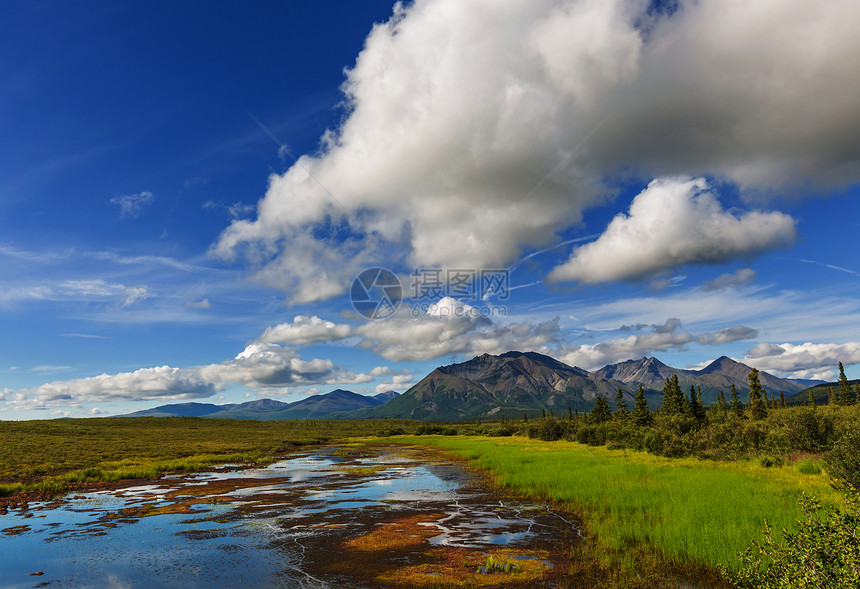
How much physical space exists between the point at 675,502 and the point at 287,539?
19.2 metres

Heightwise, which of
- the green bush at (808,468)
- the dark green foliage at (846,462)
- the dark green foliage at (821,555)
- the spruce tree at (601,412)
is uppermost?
the dark green foliage at (821,555)

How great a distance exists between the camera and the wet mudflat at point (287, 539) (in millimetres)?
15961

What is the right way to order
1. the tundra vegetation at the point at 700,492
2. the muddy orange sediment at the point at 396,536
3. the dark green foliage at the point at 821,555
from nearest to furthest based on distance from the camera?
the dark green foliage at the point at 821,555, the tundra vegetation at the point at 700,492, the muddy orange sediment at the point at 396,536

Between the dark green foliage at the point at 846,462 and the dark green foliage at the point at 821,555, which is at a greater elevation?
the dark green foliage at the point at 821,555

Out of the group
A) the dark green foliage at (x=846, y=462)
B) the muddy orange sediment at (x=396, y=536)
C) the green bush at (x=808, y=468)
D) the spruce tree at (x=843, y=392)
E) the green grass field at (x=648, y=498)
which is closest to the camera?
the green grass field at (x=648, y=498)

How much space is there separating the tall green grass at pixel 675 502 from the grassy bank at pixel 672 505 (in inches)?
1.2

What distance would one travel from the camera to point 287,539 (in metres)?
21.0

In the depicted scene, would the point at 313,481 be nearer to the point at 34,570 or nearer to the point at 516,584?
the point at 34,570

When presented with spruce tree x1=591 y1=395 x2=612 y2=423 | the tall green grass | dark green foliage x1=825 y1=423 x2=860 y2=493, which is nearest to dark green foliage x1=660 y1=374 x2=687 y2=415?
spruce tree x1=591 y1=395 x2=612 y2=423

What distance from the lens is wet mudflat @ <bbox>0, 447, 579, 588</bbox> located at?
15961 mm

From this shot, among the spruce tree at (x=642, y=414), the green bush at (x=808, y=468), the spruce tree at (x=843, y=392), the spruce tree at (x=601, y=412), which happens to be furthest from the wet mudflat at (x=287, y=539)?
the spruce tree at (x=843, y=392)

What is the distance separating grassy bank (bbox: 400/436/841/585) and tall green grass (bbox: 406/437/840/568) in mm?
30

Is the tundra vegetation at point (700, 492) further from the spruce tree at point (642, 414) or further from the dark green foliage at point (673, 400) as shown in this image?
the dark green foliage at point (673, 400)

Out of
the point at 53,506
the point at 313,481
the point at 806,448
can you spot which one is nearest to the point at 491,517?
the point at 313,481
